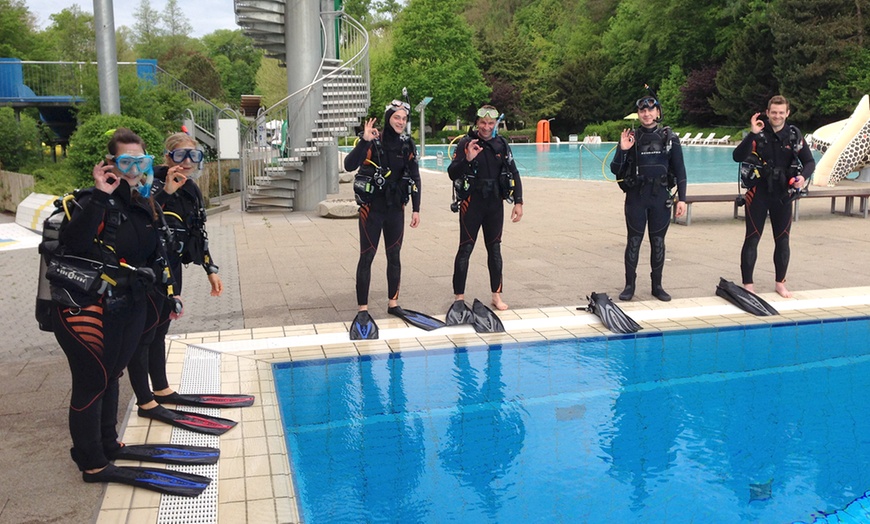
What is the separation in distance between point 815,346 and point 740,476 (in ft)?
9.73

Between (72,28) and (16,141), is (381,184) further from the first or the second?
(72,28)

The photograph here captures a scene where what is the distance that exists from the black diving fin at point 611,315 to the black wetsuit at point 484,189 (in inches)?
42.0

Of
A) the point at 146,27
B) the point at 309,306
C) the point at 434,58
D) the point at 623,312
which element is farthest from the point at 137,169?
the point at 146,27

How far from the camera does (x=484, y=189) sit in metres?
7.13

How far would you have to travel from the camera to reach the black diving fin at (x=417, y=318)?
6.93m

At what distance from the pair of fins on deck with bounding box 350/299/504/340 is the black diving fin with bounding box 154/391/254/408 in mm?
1550

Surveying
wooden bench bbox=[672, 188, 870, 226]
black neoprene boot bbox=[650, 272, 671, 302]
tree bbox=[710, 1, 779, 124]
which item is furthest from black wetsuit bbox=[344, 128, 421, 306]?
tree bbox=[710, 1, 779, 124]

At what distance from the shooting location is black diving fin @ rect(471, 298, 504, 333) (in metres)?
6.82

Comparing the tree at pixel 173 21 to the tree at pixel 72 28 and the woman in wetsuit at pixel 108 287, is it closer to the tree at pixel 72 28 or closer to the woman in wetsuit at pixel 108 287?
the tree at pixel 72 28

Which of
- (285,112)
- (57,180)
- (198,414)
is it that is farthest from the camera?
(285,112)

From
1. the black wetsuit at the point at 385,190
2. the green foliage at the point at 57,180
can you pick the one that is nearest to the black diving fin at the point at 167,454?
the black wetsuit at the point at 385,190

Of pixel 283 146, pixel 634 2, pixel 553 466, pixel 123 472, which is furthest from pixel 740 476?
pixel 634 2

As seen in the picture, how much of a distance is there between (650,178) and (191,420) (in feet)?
17.2

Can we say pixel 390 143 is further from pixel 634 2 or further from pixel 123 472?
pixel 634 2
